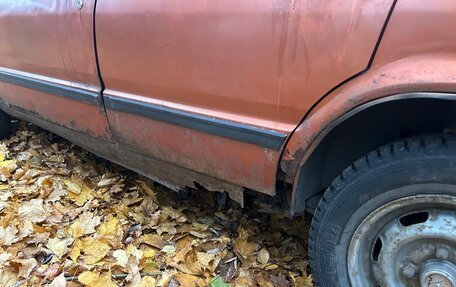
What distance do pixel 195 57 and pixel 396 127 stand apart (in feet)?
2.91

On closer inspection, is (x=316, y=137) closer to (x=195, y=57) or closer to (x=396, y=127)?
(x=396, y=127)

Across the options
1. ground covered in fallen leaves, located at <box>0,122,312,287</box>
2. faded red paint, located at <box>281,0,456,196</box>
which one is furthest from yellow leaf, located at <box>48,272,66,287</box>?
faded red paint, located at <box>281,0,456,196</box>

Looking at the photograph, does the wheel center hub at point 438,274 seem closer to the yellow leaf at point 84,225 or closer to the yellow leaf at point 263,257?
the yellow leaf at point 263,257

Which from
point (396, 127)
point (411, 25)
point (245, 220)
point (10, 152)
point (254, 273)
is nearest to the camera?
point (411, 25)

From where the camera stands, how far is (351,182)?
1779mm

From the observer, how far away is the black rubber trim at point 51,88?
255 cm

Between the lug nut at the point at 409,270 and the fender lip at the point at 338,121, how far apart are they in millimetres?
492

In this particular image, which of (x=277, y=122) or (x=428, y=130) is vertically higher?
(x=277, y=122)

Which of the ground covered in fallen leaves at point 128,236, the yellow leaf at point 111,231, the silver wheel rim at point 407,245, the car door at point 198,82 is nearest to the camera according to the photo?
the silver wheel rim at point 407,245

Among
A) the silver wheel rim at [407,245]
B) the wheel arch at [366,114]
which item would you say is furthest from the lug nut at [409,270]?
the wheel arch at [366,114]

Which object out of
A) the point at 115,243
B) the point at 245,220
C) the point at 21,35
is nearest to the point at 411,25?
the point at 245,220

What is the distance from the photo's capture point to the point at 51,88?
279cm

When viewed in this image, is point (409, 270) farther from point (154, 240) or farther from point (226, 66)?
point (154, 240)

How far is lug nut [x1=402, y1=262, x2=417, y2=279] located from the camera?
180 cm
